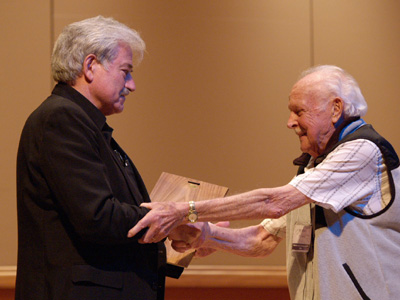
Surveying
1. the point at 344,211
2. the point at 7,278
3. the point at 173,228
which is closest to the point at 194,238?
the point at 173,228

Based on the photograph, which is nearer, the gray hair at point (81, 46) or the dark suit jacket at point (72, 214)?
the dark suit jacket at point (72, 214)

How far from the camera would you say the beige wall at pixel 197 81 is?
133 inches

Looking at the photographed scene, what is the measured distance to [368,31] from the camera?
343 centimetres

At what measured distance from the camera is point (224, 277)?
129 inches

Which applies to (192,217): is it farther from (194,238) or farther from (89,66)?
(89,66)

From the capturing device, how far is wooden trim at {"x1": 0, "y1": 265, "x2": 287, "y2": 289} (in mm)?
3244

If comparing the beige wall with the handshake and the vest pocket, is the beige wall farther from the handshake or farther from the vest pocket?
the vest pocket

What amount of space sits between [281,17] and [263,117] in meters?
0.63

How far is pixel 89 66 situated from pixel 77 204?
1.67 ft

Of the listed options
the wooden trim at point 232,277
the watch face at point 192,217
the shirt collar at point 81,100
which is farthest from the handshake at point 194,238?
the wooden trim at point 232,277

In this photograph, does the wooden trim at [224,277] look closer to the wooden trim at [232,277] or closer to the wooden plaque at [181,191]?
the wooden trim at [232,277]

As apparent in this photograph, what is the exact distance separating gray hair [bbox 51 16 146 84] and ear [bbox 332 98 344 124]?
0.87 metres

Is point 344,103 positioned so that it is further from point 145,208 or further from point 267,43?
point 267,43

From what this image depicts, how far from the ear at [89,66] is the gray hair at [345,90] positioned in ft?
3.00
